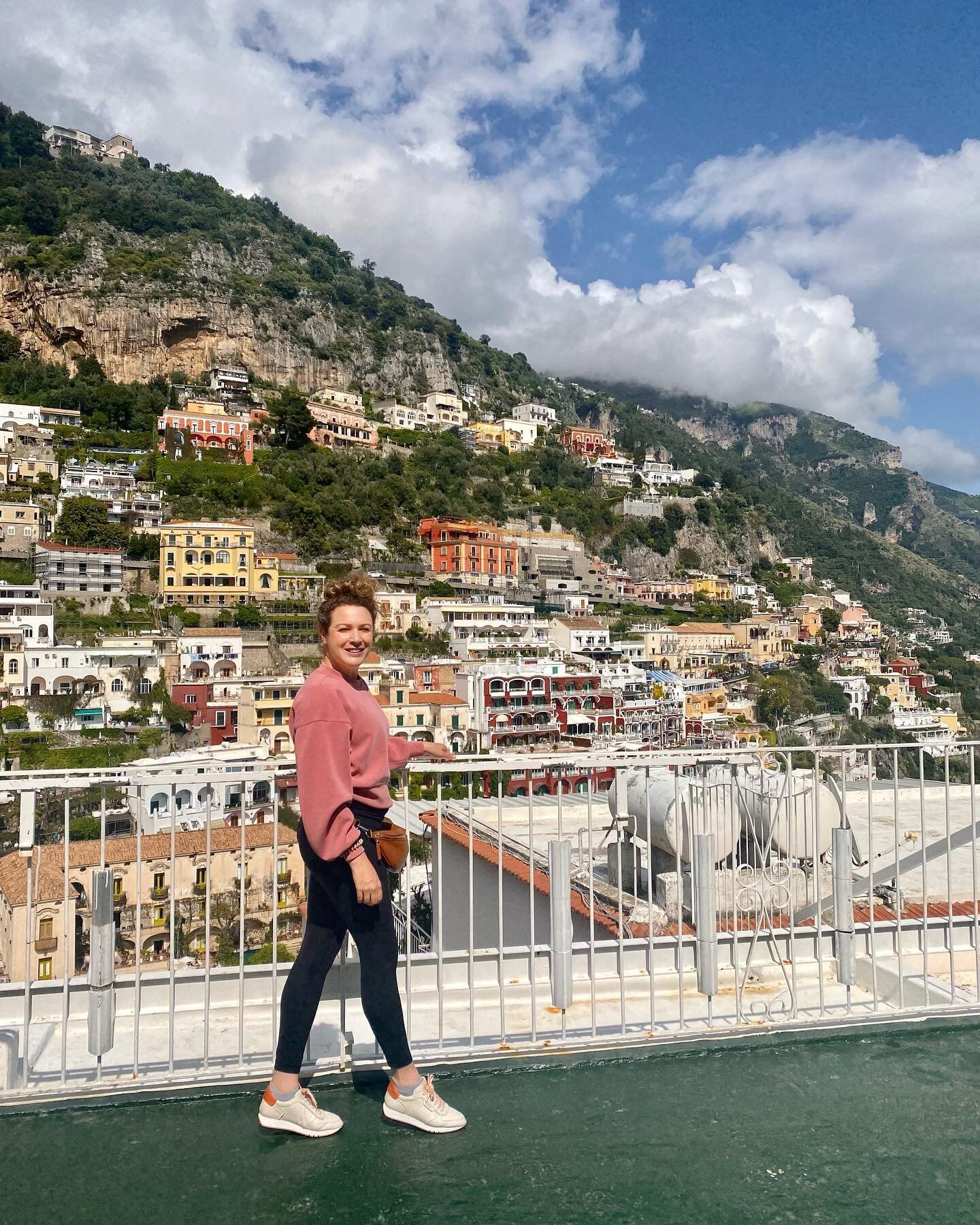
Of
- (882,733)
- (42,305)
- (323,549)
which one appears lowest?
(882,733)

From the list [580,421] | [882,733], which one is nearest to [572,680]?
[882,733]

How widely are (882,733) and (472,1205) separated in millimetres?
51196

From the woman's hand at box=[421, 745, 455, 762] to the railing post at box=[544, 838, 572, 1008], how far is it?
0.40 meters

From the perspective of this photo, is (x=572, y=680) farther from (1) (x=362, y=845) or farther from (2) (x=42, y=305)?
(2) (x=42, y=305)

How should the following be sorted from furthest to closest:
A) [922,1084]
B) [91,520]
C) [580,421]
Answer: [580,421] → [91,520] → [922,1084]

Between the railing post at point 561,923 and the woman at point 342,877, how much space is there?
21.5 inches

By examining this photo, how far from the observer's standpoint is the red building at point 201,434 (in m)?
51.3

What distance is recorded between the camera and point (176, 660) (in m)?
32.9

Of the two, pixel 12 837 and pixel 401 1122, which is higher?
pixel 401 1122

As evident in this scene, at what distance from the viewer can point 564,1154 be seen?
76.9 inches

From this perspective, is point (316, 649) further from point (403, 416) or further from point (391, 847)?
point (391, 847)

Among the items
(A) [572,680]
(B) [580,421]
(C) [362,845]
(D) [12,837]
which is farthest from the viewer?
(B) [580,421]

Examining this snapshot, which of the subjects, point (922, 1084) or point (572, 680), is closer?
point (922, 1084)

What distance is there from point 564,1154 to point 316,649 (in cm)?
3744
